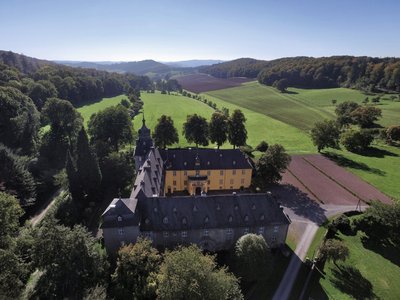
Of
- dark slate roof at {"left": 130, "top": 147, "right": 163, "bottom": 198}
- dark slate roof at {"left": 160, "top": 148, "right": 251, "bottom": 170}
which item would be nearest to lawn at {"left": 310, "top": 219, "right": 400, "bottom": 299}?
dark slate roof at {"left": 160, "top": 148, "right": 251, "bottom": 170}

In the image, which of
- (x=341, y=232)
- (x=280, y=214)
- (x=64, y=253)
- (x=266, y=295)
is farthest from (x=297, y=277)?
(x=64, y=253)

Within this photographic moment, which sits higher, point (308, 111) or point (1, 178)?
point (1, 178)

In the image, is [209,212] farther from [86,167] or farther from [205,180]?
[86,167]

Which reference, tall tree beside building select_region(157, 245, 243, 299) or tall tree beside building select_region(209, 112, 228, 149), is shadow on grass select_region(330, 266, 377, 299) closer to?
tall tree beside building select_region(157, 245, 243, 299)

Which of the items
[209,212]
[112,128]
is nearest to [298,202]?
[209,212]

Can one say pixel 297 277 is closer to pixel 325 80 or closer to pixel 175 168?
pixel 175 168

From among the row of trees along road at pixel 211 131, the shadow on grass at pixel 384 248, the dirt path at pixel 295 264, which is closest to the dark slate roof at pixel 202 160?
the dirt path at pixel 295 264
